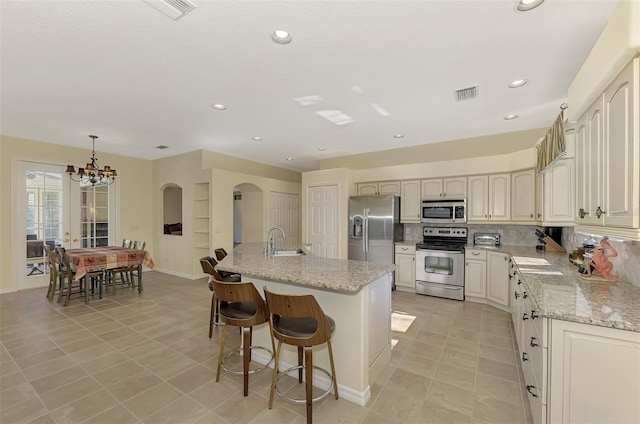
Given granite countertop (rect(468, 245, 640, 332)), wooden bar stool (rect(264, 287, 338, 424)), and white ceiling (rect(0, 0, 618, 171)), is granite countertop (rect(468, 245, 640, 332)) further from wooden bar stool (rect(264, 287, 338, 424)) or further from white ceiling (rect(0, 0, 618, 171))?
white ceiling (rect(0, 0, 618, 171))

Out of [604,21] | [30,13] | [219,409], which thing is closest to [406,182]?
[604,21]

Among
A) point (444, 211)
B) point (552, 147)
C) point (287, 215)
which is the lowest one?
point (287, 215)

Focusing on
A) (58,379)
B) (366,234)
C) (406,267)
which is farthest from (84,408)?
(406,267)

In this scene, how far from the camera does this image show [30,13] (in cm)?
200

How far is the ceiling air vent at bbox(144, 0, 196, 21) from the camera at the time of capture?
6.15 feet

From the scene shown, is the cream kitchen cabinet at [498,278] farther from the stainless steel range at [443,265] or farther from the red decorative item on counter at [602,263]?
the red decorative item on counter at [602,263]

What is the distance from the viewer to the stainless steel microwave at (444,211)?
16.2ft

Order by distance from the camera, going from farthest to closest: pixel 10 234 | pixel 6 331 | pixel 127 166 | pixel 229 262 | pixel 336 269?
pixel 127 166
pixel 10 234
pixel 6 331
pixel 229 262
pixel 336 269

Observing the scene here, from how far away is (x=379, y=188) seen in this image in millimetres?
5828

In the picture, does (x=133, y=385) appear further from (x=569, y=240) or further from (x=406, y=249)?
(x=569, y=240)

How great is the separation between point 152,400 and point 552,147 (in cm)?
460

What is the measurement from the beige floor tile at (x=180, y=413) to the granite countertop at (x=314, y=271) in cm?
103

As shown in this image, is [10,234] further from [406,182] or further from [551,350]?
[551,350]

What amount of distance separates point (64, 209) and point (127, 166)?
5.15 ft
